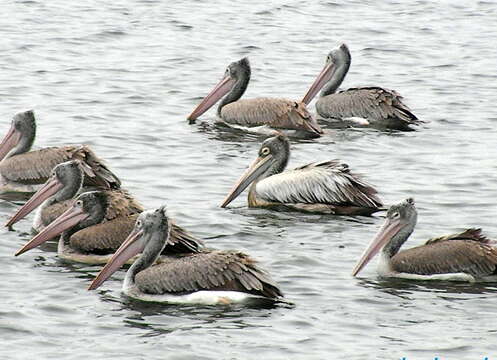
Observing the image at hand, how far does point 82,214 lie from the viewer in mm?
11227

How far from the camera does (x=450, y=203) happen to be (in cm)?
1304

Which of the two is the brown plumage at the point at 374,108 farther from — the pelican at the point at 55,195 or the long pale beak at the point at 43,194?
the long pale beak at the point at 43,194

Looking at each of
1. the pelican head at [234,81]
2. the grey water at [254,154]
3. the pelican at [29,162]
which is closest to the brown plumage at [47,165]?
the pelican at [29,162]

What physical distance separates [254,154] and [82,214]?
4.12 meters

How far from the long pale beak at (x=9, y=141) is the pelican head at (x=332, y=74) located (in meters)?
4.70

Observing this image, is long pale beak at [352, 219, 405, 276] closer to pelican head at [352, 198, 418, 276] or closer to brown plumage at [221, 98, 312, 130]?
pelican head at [352, 198, 418, 276]

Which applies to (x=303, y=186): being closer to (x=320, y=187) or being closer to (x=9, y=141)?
(x=320, y=187)

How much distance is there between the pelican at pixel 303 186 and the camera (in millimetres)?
12609

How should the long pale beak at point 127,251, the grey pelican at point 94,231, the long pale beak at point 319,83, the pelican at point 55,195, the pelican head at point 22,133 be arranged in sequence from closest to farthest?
the long pale beak at point 127,251
the grey pelican at point 94,231
the pelican at point 55,195
the pelican head at point 22,133
the long pale beak at point 319,83

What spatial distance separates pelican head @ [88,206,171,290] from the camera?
10.4 meters

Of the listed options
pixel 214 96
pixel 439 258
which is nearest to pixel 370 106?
pixel 214 96

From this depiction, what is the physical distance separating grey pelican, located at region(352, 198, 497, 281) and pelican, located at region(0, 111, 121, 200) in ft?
9.01

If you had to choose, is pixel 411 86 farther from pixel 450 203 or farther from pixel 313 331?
pixel 313 331

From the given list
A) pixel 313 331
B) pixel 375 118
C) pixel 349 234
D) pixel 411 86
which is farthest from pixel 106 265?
pixel 411 86
